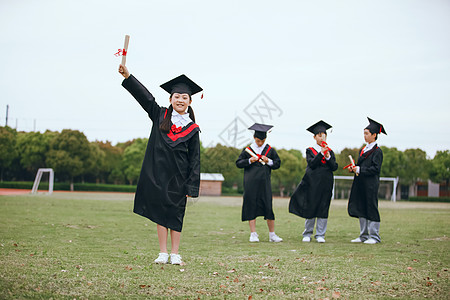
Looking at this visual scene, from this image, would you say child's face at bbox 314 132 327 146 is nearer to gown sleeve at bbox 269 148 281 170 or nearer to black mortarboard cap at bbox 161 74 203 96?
gown sleeve at bbox 269 148 281 170

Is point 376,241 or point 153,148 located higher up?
point 153,148

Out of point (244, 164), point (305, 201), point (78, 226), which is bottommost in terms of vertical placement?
point (78, 226)

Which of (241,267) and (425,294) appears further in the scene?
(241,267)

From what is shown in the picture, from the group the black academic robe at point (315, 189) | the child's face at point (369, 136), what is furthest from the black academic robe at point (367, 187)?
the black academic robe at point (315, 189)

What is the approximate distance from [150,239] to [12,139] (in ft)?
182

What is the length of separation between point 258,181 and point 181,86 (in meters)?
3.94

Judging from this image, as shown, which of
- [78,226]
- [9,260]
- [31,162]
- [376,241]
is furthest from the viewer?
[31,162]

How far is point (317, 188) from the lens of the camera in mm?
10195

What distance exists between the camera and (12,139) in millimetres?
59406

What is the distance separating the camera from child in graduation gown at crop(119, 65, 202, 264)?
6305mm

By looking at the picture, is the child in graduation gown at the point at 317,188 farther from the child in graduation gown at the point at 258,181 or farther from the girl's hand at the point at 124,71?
the girl's hand at the point at 124,71

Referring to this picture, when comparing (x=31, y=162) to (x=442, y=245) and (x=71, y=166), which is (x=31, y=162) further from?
(x=442, y=245)

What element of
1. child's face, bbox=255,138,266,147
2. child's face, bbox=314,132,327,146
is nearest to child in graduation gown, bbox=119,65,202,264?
child's face, bbox=255,138,266,147

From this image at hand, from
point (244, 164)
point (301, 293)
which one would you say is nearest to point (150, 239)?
point (244, 164)
